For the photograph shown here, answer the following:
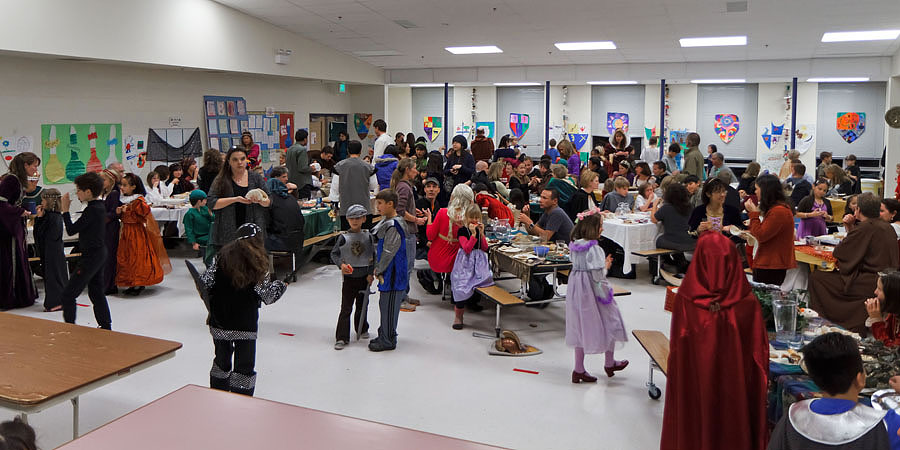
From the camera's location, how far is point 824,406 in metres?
2.61

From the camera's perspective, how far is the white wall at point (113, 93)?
1000 cm

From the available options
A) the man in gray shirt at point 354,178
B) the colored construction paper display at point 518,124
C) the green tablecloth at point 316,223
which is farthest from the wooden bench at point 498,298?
the colored construction paper display at point 518,124

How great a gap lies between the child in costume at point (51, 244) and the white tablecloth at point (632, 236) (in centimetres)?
637

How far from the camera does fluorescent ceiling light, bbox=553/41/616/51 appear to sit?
14430 mm

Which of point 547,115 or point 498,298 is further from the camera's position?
point 547,115

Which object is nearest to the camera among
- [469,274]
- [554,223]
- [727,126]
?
[469,274]

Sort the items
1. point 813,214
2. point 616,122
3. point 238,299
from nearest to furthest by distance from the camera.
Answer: point 238,299, point 813,214, point 616,122

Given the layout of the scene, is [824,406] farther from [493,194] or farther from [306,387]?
[493,194]

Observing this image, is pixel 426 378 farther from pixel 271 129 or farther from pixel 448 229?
pixel 271 129

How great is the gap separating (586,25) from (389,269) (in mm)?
7876

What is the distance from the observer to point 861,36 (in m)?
12.8

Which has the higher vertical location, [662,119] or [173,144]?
[662,119]

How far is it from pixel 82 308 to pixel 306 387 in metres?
3.63

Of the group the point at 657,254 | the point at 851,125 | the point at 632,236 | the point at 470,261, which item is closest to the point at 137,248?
the point at 470,261
